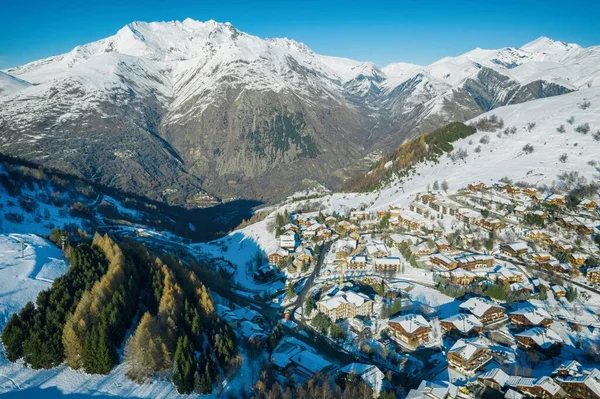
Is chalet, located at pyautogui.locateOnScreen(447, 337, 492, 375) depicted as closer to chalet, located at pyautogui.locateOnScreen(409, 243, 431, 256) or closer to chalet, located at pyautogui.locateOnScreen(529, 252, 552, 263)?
chalet, located at pyautogui.locateOnScreen(409, 243, 431, 256)

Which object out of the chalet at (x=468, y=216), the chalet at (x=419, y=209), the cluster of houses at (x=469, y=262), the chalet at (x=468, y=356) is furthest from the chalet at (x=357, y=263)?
the chalet at (x=468, y=356)

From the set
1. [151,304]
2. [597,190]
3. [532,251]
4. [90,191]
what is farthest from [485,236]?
[90,191]

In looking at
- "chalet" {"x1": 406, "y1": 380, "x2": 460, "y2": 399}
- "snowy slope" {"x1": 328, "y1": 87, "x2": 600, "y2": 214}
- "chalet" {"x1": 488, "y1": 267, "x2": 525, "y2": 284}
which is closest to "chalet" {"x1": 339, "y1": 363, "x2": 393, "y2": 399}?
"chalet" {"x1": 406, "y1": 380, "x2": 460, "y2": 399}

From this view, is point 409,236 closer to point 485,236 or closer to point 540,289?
point 485,236

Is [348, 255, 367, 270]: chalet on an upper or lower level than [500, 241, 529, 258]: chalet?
lower

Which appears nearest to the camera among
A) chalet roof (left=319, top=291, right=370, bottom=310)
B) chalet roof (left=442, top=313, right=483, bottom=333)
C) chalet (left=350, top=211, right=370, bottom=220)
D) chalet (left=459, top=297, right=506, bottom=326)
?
chalet roof (left=442, top=313, right=483, bottom=333)

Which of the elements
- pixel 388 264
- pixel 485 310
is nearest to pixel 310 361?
pixel 485 310
